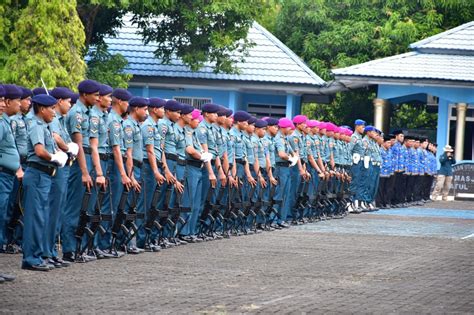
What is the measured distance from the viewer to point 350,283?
1429cm

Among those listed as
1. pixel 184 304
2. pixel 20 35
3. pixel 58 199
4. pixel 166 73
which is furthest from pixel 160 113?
pixel 166 73

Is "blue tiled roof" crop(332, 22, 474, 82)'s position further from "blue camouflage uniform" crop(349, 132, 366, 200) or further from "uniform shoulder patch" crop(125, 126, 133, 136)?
"uniform shoulder patch" crop(125, 126, 133, 136)

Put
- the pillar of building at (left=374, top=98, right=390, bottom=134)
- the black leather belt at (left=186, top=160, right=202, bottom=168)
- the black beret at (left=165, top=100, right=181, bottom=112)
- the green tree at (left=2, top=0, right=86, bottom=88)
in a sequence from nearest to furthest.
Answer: the black beret at (left=165, top=100, right=181, bottom=112) → the black leather belt at (left=186, top=160, right=202, bottom=168) → the green tree at (left=2, top=0, right=86, bottom=88) → the pillar of building at (left=374, top=98, right=390, bottom=134)

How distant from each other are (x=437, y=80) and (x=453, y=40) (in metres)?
3.71

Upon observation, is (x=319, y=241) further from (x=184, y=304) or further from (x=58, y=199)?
(x=184, y=304)

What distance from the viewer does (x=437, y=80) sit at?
4175 centimetres

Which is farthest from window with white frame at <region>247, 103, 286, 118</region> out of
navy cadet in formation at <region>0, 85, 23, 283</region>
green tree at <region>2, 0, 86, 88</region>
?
navy cadet in formation at <region>0, 85, 23, 283</region>

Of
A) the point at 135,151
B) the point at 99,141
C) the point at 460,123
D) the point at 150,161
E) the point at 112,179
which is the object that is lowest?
the point at 112,179

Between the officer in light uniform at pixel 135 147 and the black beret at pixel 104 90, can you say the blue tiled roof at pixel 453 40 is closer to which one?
the officer in light uniform at pixel 135 147

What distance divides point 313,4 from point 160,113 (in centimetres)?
3115

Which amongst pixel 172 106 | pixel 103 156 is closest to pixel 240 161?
pixel 172 106

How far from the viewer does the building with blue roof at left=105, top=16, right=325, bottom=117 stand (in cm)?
4188

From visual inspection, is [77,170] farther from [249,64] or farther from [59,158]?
[249,64]

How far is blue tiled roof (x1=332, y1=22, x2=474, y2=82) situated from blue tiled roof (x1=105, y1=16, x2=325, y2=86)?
161 centimetres
